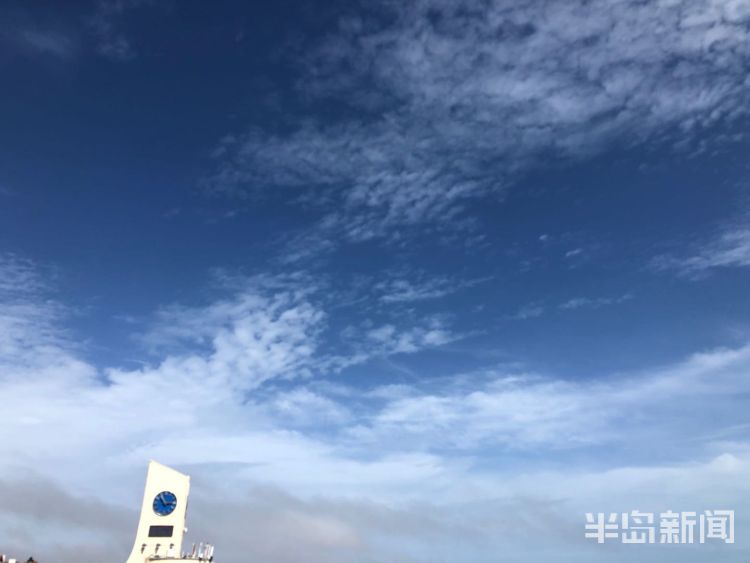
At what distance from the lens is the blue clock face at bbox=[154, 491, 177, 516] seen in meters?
141

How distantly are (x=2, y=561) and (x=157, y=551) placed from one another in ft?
161

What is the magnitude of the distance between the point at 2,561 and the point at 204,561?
2024 inches

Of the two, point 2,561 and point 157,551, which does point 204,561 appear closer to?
point 157,551

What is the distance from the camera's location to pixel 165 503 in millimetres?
141500

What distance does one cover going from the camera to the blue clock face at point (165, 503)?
5561 inches

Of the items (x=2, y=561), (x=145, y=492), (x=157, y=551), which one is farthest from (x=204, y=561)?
(x=2, y=561)

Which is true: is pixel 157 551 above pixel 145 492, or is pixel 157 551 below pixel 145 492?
below

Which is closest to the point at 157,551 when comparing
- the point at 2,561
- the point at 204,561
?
the point at 204,561

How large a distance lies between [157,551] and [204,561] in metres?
11.4

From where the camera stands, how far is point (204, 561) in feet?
445

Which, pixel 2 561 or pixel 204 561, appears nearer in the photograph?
pixel 2 561

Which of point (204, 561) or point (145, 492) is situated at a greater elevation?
point (145, 492)

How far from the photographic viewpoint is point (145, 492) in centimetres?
14275

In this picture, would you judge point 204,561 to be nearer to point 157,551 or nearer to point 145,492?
point 157,551
